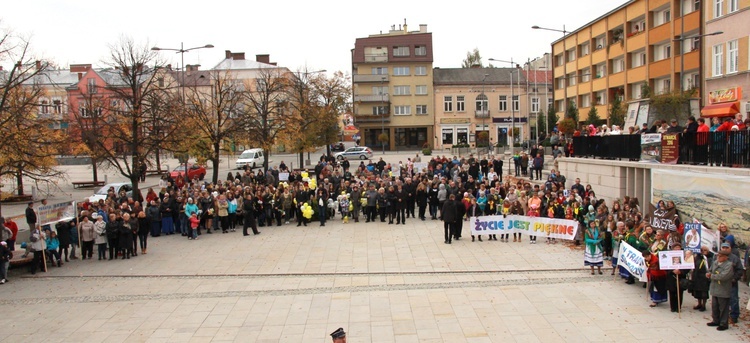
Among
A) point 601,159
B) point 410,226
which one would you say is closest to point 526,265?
point 410,226

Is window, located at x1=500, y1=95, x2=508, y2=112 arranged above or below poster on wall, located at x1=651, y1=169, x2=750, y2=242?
above

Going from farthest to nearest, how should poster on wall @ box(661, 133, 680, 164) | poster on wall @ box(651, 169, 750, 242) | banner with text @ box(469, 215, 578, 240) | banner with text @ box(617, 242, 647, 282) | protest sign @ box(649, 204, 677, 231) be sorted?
banner with text @ box(469, 215, 578, 240) → poster on wall @ box(661, 133, 680, 164) → protest sign @ box(649, 204, 677, 231) → poster on wall @ box(651, 169, 750, 242) → banner with text @ box(617, 242, 647, 282)

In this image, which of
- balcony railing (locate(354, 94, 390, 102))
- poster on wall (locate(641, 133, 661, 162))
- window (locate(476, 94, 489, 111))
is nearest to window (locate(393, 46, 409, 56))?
balcony railing (locate(354, 94, 390, 102))

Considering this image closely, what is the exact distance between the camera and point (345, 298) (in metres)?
A: 12.8

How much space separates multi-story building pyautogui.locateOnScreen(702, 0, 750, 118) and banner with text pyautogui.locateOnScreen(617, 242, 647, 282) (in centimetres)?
2036

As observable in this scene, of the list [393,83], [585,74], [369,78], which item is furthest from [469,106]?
[585,74]

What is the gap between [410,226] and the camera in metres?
21.9

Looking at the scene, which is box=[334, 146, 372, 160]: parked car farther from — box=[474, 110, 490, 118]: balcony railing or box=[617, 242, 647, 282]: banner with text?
box=[617, 242, 647, 282]: banner with text

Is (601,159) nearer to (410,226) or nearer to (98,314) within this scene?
(410,226)

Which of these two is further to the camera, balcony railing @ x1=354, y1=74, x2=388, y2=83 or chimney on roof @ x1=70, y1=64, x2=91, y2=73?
chimney on roof @ x1=70, y1=64, x2=91, y2=73

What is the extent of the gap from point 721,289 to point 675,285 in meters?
0.96

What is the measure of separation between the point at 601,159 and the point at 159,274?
15766 millimetres

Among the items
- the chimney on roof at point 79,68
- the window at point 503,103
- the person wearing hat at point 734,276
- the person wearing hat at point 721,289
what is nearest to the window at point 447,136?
the window at point 503,103

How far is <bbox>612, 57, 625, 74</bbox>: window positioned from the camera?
160 ft
